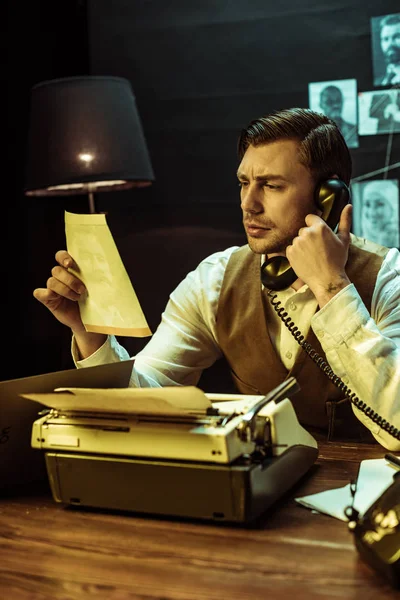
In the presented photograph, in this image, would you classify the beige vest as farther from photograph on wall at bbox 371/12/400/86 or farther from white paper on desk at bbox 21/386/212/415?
photograph on wall at bbox 371/12/400/86

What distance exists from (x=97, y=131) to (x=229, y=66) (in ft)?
2.06

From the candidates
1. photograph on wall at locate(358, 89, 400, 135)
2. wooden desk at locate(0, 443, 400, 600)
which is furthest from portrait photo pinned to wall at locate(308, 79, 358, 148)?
wooden desk at locate(0, 443, 400, 600)

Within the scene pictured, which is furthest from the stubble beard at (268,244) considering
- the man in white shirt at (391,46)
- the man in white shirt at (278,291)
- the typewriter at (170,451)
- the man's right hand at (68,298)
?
the man in white shirt at (391,46)

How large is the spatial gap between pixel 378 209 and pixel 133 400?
202 centimetres

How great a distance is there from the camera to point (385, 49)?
276 centimetres

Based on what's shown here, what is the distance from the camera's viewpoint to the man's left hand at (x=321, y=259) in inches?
60.4

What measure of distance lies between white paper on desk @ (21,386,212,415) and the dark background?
1.83 metres

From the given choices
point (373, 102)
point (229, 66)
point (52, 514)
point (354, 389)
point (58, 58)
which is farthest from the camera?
point (58, 58)

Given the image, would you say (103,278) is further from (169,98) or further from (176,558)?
(169,98)

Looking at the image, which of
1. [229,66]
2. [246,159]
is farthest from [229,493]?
[229,66]

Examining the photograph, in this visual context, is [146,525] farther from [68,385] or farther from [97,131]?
[97,131]

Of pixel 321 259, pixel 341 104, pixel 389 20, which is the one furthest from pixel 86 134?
pixel 321 259

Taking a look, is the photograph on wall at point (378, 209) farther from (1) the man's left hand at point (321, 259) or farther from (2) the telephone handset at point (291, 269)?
(1) the man's left hand at point (321, 259)

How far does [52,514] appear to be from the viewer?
44.1 inches
